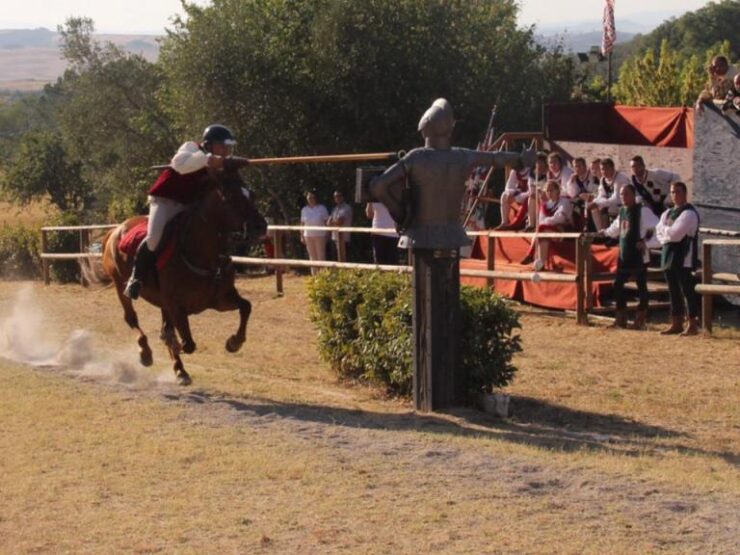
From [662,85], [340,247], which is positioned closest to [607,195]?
[340,247]

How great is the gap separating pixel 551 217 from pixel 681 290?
2.72 m

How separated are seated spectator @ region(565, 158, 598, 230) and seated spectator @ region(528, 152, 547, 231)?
2.03 ft

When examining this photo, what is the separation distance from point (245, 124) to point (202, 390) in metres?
17.6

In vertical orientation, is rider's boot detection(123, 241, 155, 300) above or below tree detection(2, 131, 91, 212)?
below

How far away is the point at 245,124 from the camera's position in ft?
98.4

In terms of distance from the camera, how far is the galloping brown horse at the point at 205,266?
491 inches

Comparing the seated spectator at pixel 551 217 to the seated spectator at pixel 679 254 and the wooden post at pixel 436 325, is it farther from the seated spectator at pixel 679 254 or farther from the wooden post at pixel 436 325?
the wooden post at pixel 436 325

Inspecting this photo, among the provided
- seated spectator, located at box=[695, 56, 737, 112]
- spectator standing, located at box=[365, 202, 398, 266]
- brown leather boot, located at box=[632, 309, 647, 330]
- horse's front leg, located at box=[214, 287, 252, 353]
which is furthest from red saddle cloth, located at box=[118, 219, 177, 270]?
seated spectator, located at box=[695, 56, 737, 112]

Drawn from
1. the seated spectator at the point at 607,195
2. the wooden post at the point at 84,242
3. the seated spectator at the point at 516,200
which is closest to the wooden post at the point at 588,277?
the seated spectator at the point at 607,195

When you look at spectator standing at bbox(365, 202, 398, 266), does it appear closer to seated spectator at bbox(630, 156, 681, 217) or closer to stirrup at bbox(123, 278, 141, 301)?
seated spectator at bbox(630, 156, 681, 217)

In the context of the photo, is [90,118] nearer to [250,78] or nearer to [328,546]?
[250,78]

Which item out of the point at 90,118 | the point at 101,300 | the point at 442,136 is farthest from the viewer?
the point at 90,118

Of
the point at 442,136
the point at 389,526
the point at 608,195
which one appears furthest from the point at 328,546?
the point at 608,195

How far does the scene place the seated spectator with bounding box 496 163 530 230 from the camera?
66.3 feet
